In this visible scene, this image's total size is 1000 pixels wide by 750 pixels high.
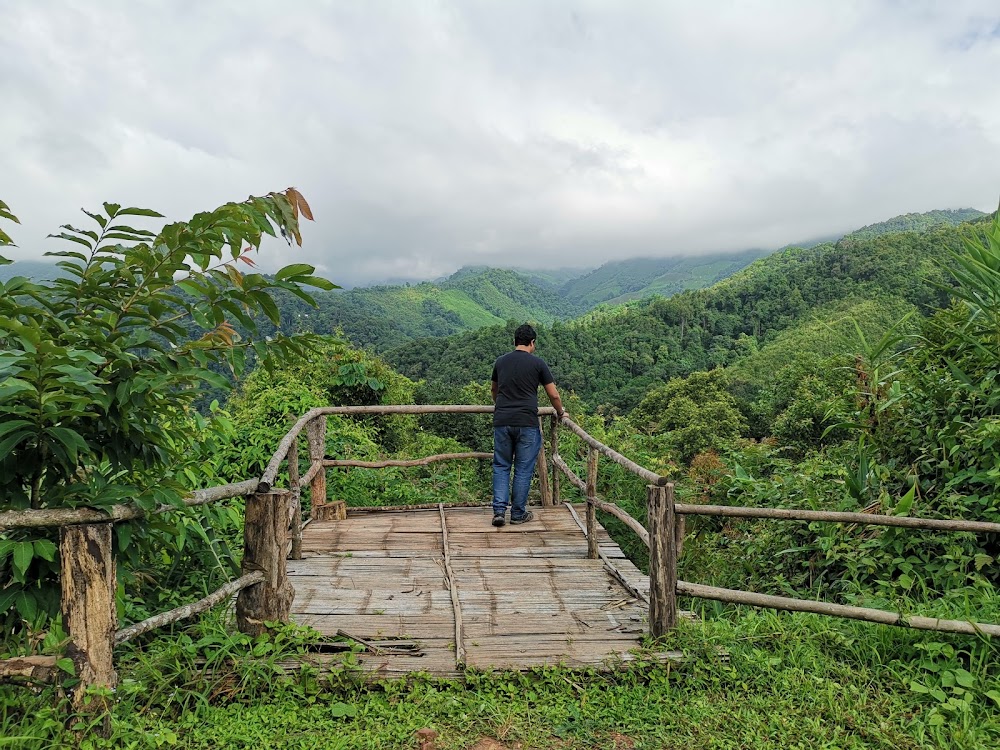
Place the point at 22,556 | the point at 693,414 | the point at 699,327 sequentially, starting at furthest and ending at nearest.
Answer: the point at 699,327
the point at 693,414
the point at 22,556

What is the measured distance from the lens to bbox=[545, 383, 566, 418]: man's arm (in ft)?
17.1

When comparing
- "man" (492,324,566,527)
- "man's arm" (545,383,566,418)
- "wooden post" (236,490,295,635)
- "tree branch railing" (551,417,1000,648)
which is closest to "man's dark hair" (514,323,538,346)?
"man" (492,324,566,527)

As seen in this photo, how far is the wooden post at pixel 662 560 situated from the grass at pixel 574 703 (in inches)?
5.1

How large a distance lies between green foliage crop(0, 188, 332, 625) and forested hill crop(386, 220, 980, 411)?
41920 millimetres

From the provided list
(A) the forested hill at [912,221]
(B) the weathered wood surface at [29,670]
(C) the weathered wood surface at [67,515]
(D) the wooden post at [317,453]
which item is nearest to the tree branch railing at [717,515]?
(C) the weathered wood surface at [67,515]

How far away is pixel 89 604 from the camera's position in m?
2.21

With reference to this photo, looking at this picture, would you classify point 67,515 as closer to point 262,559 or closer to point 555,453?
point 262,559

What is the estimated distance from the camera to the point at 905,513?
12.6 ft

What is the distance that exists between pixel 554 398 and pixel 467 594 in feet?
6.28

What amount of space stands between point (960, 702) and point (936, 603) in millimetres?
780

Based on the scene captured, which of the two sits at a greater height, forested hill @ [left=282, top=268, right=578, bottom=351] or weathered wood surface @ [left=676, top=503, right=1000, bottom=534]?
forested hill @ [left=282, top=268, right=578, bottom=351]

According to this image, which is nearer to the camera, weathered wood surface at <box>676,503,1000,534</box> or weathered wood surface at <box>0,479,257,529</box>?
weathered wood surface at <box>0,479,257,529</box>

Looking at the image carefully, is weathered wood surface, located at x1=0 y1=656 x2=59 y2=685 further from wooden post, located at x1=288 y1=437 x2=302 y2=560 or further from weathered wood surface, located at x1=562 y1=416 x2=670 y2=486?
weathered wood surface, located at x1=562 y1=416 x2=670 y2=486

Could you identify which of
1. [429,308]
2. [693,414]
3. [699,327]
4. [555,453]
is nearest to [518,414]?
[555,453]
